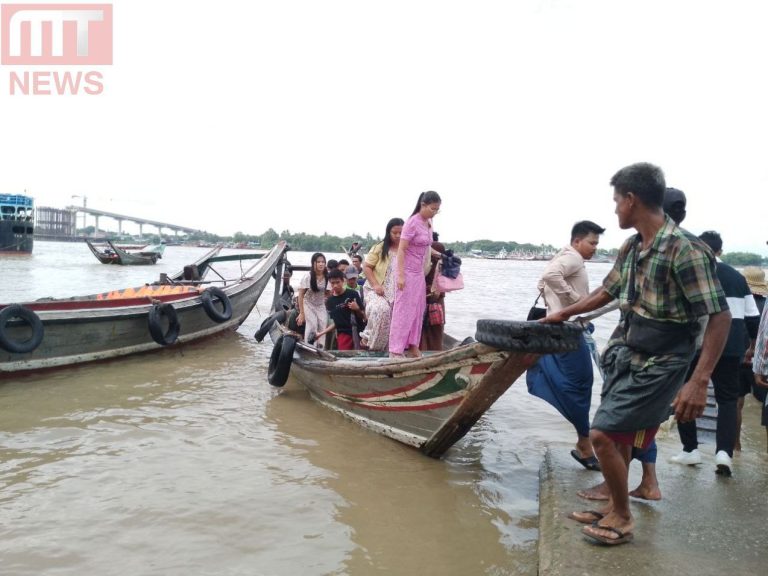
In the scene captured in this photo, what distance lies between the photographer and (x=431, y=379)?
12.4 ft

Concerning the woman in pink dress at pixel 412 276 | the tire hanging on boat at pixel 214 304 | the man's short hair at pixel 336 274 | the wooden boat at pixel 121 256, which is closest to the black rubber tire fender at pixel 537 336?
the woman in pink dress at pixel 412 276

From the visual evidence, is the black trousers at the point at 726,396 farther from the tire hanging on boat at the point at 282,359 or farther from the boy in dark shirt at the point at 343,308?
the tire hanging on boat at the point at 282,359

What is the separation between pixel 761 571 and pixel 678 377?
82cm

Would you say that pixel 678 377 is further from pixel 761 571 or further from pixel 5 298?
pixel 5 298

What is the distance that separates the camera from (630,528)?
2.45 meters

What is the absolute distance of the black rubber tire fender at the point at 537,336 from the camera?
8.46 feet

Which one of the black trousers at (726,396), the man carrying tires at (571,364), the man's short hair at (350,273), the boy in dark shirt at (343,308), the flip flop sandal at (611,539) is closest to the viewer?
the flip flop sandal at (611,539)

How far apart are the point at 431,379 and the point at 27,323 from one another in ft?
16.4

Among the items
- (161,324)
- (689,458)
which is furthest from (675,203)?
(161,324)

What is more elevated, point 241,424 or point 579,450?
point 579,450

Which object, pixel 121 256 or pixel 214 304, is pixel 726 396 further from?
pixel 121 256

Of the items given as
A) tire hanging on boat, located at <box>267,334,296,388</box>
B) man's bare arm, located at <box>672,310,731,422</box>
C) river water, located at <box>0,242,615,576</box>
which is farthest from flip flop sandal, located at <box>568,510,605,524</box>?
tire hanging on boat, located at <box>267,334,296,388</box>

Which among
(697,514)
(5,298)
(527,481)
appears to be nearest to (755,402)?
(527,481)

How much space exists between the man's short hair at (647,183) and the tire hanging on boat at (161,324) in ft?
22.2
